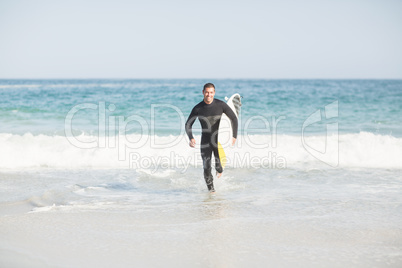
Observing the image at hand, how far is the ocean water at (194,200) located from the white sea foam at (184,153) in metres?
0.04

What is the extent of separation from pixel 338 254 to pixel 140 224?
226 centimetres

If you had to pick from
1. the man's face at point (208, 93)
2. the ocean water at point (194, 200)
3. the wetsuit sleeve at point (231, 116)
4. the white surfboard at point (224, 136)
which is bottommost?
the ocean water at point (194, 200)

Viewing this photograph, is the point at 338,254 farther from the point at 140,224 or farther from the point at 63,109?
the point at 63,109

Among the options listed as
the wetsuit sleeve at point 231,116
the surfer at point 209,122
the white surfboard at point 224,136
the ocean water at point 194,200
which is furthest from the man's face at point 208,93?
the ocean water at point 194,200

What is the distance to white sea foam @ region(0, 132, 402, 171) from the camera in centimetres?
891

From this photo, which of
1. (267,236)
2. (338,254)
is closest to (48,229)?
(267,236)

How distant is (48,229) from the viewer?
4414 mm

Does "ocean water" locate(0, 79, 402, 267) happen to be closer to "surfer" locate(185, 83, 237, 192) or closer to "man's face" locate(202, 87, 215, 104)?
"surfer" locate(185, 83, 237, 192)

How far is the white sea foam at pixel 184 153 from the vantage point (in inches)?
351

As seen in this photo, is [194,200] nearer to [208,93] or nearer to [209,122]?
[209,122]

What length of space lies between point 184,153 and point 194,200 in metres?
4.53

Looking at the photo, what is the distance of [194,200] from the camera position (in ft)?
19.0

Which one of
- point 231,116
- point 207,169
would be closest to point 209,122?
point 231,116

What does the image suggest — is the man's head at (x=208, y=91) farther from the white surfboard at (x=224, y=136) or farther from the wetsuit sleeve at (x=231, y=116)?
the white surfboard at (x=224, y=136)
